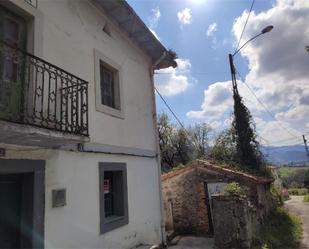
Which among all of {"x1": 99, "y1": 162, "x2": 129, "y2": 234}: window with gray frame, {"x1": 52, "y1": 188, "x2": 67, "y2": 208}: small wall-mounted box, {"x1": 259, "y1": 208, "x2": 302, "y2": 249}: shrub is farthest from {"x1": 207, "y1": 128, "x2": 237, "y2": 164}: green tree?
{"x1": 52, "y1": 188, "x2": 67, "y2": 208}: small wall-mounted box

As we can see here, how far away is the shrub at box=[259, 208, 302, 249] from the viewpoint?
33.3 feet

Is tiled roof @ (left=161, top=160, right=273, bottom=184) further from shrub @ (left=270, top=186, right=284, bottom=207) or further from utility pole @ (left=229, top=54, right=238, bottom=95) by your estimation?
utility pole @ (left=229, top=54, right=238, bottom=95)

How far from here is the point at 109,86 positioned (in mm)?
7773

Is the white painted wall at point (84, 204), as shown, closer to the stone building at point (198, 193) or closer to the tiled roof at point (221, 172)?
the stone building at point (198, 193)

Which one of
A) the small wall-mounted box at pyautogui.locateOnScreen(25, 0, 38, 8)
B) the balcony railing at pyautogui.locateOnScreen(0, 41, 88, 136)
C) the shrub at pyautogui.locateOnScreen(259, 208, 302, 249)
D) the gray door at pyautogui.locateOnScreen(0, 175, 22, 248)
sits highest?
the small wall-mounted box at pyautogui.locateOnScreen(25, 0, 38, 8)

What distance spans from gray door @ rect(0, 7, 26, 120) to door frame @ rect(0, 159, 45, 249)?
0.83 metres

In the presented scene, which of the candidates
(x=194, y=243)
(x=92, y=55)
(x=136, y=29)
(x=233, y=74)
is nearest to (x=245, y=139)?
(x=233, y=74)

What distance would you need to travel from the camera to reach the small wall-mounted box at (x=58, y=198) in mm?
5078

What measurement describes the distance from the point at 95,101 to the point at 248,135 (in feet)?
37.6

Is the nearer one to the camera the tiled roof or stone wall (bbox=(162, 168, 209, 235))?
the tiled roof

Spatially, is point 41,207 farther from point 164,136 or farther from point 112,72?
point 164,136

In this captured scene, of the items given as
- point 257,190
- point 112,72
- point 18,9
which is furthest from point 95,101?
point 257,190

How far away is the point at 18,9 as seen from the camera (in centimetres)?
500

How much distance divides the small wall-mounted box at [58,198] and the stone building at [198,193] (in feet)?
27.0
